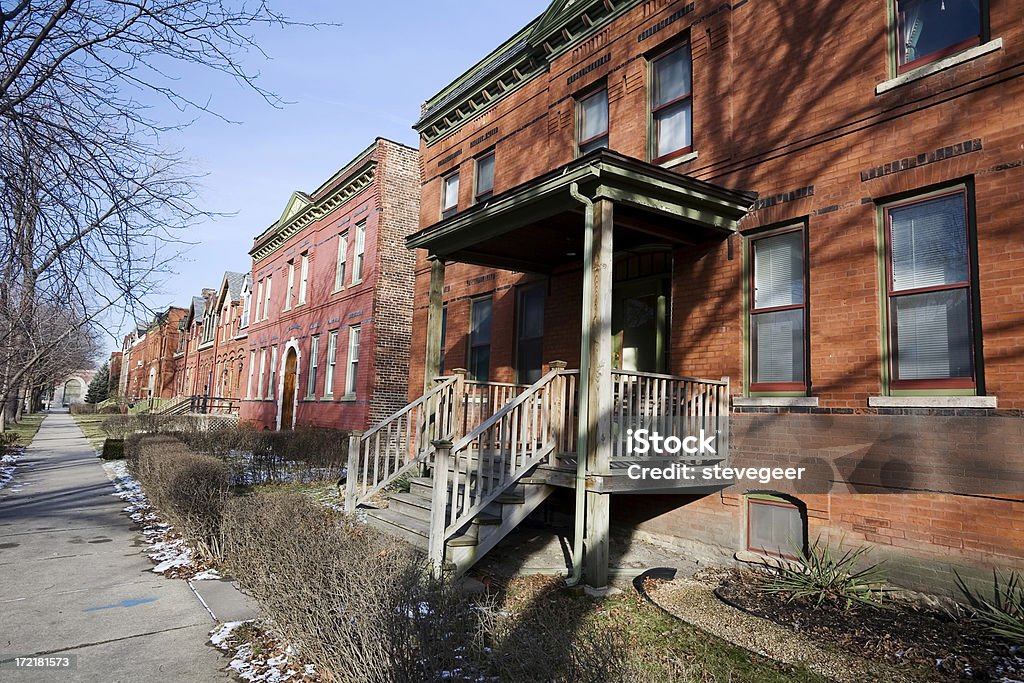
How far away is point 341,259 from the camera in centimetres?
2219

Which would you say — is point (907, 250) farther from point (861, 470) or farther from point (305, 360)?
point (305, 360)

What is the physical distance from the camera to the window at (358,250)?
20859mm

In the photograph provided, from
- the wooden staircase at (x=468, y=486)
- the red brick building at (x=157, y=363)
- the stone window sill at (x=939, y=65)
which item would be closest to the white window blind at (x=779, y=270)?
the stone window sill at (x=939, y=65)

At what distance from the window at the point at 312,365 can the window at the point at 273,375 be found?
3.70 metres

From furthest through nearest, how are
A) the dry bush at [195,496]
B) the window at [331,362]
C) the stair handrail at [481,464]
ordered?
the window at [331,362]
the dry bush at [195,496]
the stair handrail at [481,464]

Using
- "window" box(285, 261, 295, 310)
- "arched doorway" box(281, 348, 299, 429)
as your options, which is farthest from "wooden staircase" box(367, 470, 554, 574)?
"window" box(285, 261, 295, 310)

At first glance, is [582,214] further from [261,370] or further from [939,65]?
[261,370]

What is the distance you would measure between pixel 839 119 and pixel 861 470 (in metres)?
4.11

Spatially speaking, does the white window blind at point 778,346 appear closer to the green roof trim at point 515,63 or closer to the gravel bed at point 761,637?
the gravel bed at point 761,637

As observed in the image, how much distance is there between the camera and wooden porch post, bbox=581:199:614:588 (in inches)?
270

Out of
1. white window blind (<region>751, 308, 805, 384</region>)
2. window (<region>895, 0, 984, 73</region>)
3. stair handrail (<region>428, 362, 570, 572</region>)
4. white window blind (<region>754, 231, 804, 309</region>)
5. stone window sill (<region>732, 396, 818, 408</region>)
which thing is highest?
window (<region>895, 0, 984, 73</region>)

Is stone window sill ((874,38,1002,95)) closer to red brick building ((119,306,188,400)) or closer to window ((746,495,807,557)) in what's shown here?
window ((746,495,807,557))

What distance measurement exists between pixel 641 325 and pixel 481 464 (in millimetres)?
3895

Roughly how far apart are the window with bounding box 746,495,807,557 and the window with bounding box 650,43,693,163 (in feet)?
17.0
